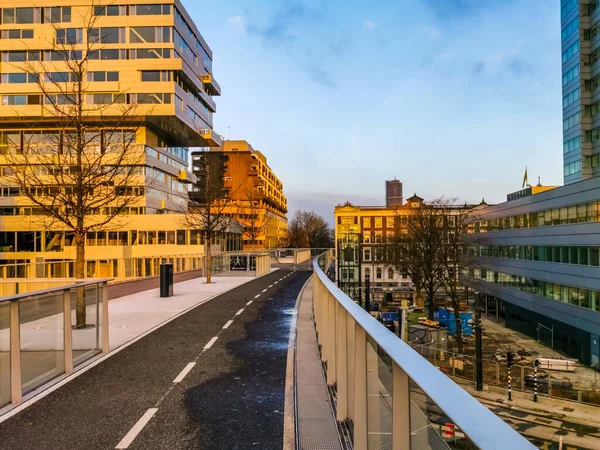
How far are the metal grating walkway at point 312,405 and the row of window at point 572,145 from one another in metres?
59.1

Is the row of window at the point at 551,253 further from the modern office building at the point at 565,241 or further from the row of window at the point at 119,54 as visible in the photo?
the row of window at the point at 119,54

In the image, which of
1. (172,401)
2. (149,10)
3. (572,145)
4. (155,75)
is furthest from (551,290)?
(149,10)

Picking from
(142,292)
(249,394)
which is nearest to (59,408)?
(249,394)

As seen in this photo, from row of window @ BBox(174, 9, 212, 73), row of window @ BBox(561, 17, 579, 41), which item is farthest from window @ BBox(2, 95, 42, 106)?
row of window @ BBox(561, 17, 579, 41)

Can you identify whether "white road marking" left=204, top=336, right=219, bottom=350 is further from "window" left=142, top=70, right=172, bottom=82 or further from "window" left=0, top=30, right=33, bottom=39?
"window" left=0, top=30, right=33, bottom=39

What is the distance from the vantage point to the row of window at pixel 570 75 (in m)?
55.1

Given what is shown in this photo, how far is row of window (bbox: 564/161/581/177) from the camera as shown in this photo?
5647cm

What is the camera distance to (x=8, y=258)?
4812 cm

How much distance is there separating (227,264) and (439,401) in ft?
99.3

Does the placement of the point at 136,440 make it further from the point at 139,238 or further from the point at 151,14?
the point at 151,14

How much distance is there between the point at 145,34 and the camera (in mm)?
49312

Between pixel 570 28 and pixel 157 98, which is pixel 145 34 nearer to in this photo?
pixel 157 98

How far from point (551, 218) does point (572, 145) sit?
2112cm

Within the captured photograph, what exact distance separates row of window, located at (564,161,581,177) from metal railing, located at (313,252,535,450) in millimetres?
62943
